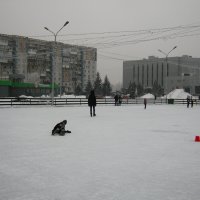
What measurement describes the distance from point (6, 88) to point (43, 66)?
26647 millimetres

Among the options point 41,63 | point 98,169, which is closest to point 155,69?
point 41,63

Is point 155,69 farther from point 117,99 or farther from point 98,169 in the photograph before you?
point 98,169

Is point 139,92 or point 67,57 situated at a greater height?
point 67,57

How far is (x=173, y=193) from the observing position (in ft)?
14.5

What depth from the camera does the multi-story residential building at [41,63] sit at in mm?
81062

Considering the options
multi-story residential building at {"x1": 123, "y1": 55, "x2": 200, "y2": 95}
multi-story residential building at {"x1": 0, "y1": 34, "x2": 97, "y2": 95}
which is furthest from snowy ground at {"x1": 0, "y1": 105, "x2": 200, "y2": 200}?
multi-story residential building at {"x1": 123, "y1": 55, "x2": 200, "y2": 95}

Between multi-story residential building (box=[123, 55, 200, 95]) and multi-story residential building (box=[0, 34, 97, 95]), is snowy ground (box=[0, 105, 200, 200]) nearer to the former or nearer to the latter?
multi-story residential building (box=[0, 34, 97, 95])

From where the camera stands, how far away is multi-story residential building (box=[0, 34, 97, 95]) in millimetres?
81062

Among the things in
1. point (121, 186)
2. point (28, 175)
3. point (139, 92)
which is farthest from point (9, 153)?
point (139, 92)

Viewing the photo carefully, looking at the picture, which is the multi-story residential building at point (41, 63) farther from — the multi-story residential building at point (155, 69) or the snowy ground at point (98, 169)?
the snowy ground at point (98, 169)

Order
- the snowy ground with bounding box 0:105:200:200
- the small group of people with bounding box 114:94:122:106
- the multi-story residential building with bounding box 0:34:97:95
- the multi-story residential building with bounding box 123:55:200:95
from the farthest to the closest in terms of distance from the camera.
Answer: the multi-story residential building with bounding box 123:55:200:95 → the multi-story residential building with bounding box 0:34:97:95 → the small group of people with bounding box 114:94:122:106 → the snowy ground with bounding box 0:105:200:200

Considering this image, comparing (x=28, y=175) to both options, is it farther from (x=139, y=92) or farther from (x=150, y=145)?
(x=139, y=92)

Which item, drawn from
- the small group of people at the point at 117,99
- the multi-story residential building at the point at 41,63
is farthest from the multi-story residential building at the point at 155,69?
the small group of people at the point at 117,99

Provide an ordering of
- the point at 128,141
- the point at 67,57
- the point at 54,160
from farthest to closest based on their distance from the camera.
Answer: the point at 67,57
the point at 128,141
the point at 54,160
